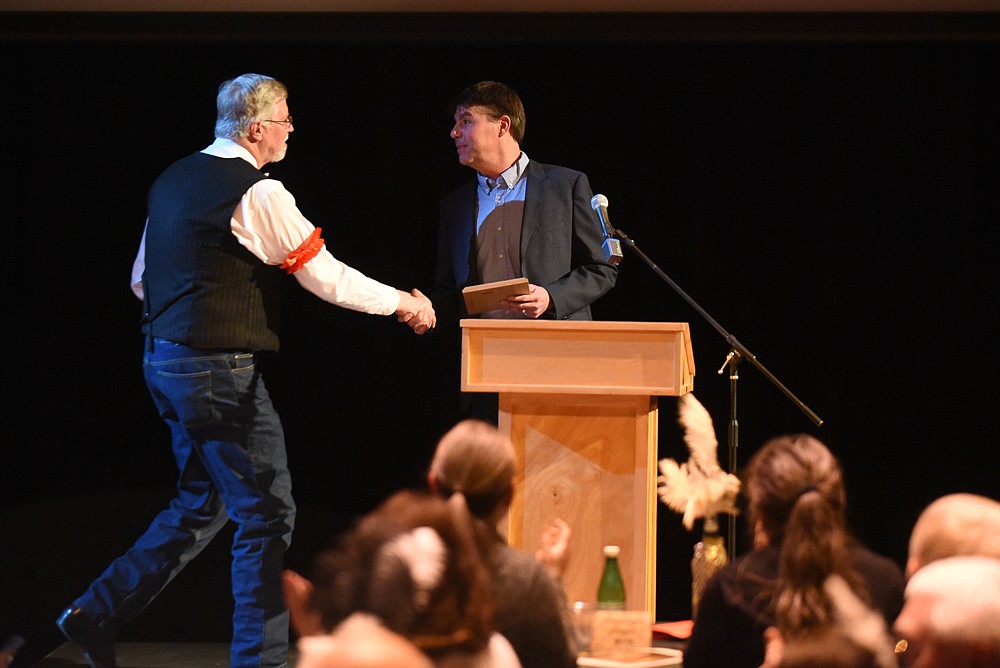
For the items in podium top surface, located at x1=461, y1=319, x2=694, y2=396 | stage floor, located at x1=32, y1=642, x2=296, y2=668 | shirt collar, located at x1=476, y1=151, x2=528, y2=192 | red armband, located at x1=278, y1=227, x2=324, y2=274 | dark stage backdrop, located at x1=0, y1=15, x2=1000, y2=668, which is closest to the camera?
podium top surface, located at x1=461, y1=319, x2=694, y2=396

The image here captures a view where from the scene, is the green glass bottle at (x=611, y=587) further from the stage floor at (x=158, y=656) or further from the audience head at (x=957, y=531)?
the stage floor at (x=158, y=656)

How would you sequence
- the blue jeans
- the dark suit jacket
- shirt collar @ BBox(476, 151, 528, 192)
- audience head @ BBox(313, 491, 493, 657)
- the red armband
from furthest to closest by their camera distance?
shirt collar @ BBox(476, 151, 528, 192)
the dark suit jacket
the red armband
the blue jeans
audience head @ BBox(313, 491, 493, 657)

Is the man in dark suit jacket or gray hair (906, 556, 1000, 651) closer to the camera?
gray hair (906, 556, 1000, 651)

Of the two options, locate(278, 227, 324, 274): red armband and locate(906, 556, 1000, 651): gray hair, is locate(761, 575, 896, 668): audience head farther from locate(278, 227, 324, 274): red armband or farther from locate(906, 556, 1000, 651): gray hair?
locate(278, 227, 324, 274): red armband

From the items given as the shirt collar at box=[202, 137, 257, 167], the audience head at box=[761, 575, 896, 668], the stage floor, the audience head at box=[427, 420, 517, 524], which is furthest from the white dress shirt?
the audience head at box=[761, 575, 896, 668]

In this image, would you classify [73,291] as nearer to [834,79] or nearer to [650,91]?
[650,91]

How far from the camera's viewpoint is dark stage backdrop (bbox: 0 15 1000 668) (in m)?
5.18

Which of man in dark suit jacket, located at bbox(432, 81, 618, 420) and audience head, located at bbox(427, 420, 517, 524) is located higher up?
man in dark suit jacket, located at bbox(432, 81, 618, 420)

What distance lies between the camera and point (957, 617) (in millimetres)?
2033

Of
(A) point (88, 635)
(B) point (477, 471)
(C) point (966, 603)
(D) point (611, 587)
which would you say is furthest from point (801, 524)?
(A) point (88, 635)

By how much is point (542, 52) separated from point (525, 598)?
3281 millimetres

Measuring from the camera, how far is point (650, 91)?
5.19 metres

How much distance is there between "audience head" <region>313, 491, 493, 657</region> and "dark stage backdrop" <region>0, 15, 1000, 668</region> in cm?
318

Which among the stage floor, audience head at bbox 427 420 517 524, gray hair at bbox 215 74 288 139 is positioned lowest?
the stage floor
